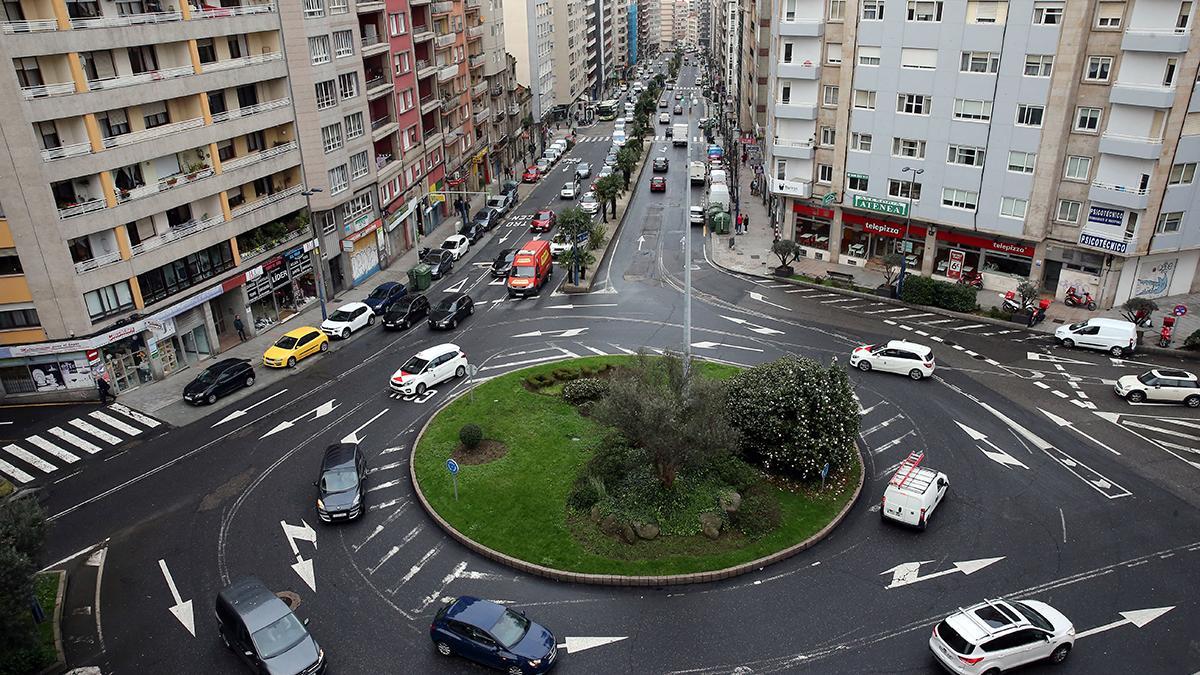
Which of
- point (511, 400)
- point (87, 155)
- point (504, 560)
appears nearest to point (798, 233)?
point (511, 400)

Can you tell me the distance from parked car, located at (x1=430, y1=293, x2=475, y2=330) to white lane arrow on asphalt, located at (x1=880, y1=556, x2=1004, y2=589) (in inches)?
1220

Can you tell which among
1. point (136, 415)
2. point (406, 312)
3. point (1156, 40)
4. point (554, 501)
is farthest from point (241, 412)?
point (1156, 40)

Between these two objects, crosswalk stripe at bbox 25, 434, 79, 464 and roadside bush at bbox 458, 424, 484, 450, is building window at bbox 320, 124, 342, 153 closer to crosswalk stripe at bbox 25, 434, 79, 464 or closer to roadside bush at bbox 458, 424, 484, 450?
crosswalk stripe at bbox 25, 434, 79, 464

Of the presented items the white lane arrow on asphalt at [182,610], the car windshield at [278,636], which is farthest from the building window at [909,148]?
the white lane arrow on asphalt at [182,610]

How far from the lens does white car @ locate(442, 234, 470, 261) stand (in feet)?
211

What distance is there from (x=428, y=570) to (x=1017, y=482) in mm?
22968

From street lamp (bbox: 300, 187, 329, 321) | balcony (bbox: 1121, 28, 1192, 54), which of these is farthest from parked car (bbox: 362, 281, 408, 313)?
balcony (bbox: 1121, 28, 1192, 54)

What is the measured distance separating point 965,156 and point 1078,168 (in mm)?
6517

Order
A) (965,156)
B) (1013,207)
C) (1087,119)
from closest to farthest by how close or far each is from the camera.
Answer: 1. (1087,119)
2. (1013,207)
3. (965,156)

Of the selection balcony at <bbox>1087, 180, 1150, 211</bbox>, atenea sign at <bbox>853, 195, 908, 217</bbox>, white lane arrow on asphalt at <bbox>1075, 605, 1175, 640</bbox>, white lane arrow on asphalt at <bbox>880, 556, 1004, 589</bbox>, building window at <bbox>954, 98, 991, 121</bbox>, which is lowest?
white lane arrow on asphalt at <bbox>880, 556, 1004, 589</bbox>

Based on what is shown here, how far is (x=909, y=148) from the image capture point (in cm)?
5353

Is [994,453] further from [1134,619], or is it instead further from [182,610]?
[182,610]

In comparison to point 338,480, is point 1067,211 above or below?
above

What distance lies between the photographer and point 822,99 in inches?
2274
